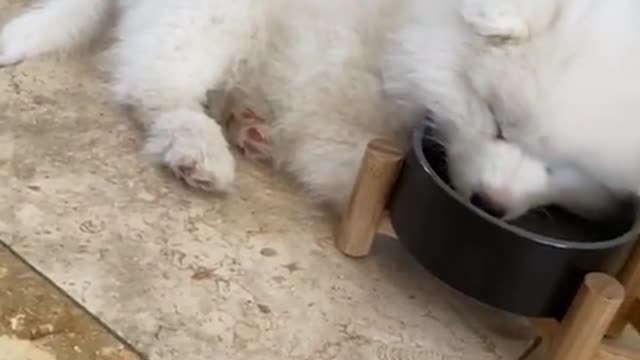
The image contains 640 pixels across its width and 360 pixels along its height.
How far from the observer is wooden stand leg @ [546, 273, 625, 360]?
5.77ft

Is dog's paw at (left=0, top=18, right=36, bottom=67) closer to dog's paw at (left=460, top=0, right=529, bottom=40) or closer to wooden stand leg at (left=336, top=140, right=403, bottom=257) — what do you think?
wooden stand leg at (left=336, top=140, right=403, bottom=257)

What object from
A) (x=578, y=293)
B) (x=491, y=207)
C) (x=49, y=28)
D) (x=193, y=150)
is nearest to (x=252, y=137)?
(x=193, y=150)

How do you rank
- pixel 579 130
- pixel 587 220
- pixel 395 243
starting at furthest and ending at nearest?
pixel 395 243 → pixel 587 220 → pixel 579 130

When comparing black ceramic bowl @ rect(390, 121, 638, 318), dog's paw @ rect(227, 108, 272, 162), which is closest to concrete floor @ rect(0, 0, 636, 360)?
dog's paw @ rect(227, 108, 272, 162)

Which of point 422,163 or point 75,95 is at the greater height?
point 422,163

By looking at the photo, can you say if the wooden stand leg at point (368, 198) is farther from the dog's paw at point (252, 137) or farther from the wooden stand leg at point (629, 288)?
the wooden stand leg at point (629, 288)

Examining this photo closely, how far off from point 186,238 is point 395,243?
39 centimetres

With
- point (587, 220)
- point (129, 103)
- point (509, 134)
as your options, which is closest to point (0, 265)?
point (129, 103)

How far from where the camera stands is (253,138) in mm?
2230

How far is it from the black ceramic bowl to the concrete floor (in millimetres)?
143

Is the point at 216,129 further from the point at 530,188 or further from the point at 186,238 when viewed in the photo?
the point at 530,188

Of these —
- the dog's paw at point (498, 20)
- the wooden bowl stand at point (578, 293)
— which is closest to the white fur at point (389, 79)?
the dog's paw at point (498, 20)

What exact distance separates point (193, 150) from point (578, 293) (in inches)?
28.3

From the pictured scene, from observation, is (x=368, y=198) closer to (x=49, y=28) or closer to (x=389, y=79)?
(x=389, y=79)
